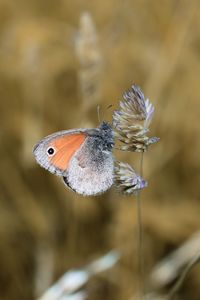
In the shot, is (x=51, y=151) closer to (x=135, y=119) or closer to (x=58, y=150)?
(x=58, y=150)

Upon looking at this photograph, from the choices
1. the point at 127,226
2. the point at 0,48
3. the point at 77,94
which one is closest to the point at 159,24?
the point at 77,94

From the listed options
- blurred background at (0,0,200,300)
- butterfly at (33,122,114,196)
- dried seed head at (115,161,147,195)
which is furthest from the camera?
blurred background at (0,0,200,300)

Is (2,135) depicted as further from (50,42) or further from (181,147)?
(181,147)

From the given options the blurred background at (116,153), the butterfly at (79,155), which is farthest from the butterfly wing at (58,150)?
the blurred background at (116,153)

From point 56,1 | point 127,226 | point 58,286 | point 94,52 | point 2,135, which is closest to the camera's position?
point 58,286

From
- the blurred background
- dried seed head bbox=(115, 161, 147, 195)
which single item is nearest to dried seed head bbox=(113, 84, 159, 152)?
dried seed head bbox=(115, 161, 147, 195)

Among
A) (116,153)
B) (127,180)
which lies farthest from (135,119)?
(116,153)

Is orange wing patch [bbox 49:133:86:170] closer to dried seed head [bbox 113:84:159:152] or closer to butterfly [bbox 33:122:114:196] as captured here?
butterfly [bbox 33:122:114:196]
